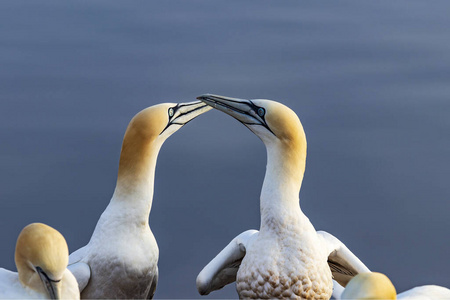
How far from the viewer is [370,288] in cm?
653

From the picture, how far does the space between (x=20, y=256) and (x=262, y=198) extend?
1629 mm

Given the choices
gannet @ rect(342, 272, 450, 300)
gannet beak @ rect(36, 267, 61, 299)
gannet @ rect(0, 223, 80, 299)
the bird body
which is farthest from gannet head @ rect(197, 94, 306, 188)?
gannet beak @ rect(36, 267, 61, 299)

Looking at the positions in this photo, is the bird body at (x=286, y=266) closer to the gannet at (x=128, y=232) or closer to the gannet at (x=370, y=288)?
the gannet at (x=128, y=232)

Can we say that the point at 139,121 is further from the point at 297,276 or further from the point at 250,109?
the point at 297,276

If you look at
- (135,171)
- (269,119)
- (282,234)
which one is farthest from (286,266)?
(135,171)

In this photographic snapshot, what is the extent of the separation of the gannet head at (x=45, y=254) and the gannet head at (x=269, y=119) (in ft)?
5.25

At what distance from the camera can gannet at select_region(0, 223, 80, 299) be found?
681cm

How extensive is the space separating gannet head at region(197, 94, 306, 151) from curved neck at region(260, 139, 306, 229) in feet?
0.16

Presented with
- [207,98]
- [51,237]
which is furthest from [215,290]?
[51,237]

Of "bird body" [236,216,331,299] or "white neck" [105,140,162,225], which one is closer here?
"bird body" [236,216,331,299]

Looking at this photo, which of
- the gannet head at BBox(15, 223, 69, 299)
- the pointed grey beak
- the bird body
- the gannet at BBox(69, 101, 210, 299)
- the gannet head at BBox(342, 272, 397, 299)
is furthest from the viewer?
the pointed grey beak

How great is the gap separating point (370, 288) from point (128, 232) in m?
1.87

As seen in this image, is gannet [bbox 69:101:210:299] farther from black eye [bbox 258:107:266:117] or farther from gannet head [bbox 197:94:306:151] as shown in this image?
black eye [bbox 258:107:266:117]

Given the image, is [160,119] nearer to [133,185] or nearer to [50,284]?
[133,185]
